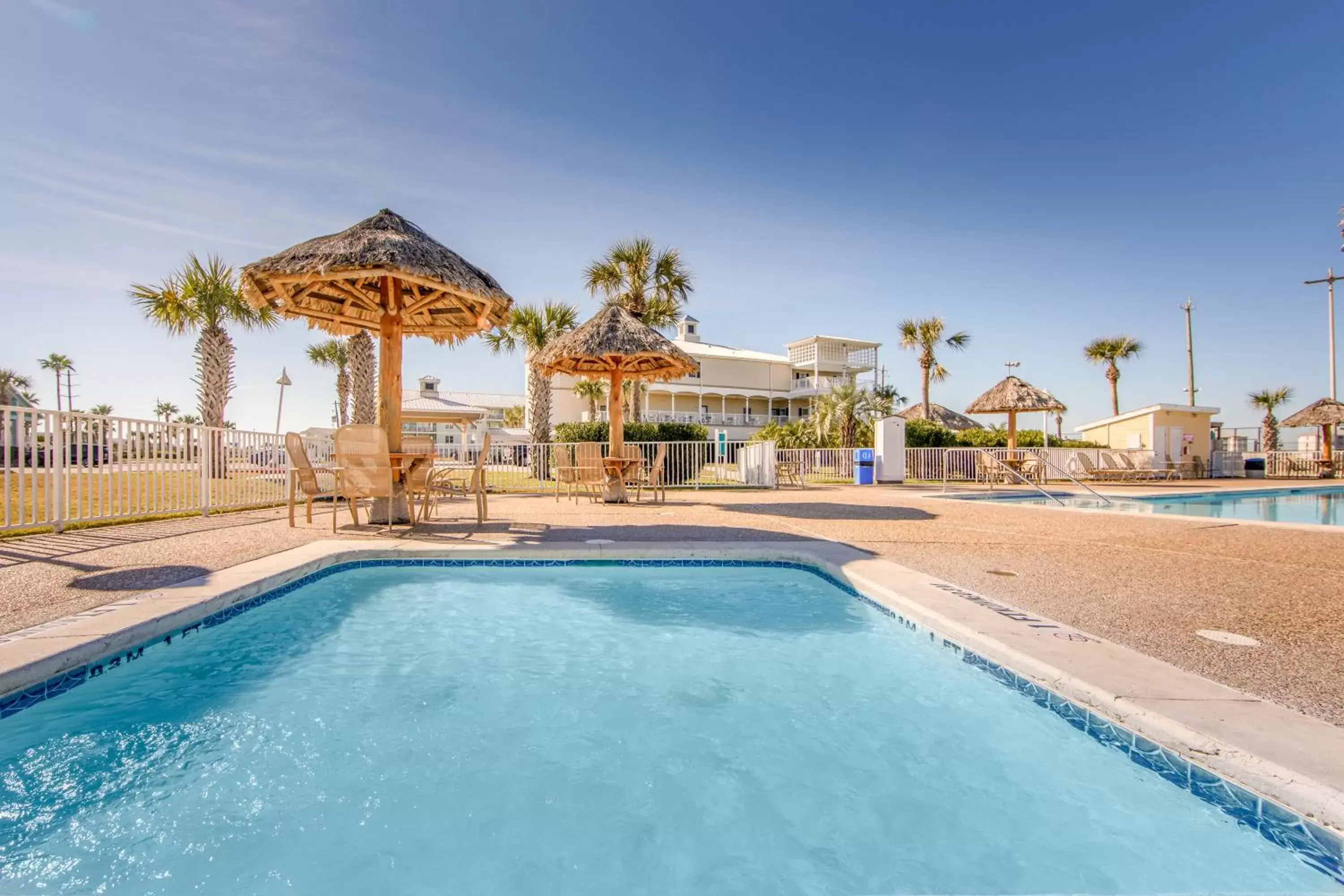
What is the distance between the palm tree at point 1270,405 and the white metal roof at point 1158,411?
14.8 m

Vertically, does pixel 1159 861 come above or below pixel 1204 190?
below

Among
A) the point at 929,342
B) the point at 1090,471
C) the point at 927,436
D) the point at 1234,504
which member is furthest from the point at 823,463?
the point at 929,342

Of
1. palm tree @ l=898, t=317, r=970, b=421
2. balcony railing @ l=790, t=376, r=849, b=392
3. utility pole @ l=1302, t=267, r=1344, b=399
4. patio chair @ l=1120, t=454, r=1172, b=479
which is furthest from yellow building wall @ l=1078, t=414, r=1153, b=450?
balcony railing @ l=790, t=376, r=849, b=392

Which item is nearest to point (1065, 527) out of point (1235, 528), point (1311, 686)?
point (1235, 528)

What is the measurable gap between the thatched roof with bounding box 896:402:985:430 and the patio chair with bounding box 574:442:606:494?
1972 centimetres

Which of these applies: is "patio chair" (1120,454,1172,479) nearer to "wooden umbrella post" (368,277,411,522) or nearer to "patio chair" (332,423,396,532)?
"wooden umbrella post" (368,277,411,522)

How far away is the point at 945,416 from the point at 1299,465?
46.8 feet

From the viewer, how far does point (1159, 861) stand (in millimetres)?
1742

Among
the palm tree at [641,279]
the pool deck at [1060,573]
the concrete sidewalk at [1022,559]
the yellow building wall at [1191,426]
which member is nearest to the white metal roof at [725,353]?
the palm tree at [641,279]

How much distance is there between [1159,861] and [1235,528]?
28.6 ft

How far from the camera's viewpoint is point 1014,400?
20.4m

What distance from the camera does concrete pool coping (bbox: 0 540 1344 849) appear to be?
178 cm

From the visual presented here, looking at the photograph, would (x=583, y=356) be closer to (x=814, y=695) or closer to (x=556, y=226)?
(x=556, y=226)

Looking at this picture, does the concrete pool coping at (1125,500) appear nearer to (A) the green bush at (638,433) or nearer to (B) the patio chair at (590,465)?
(B) the patio chair at (590,465)
